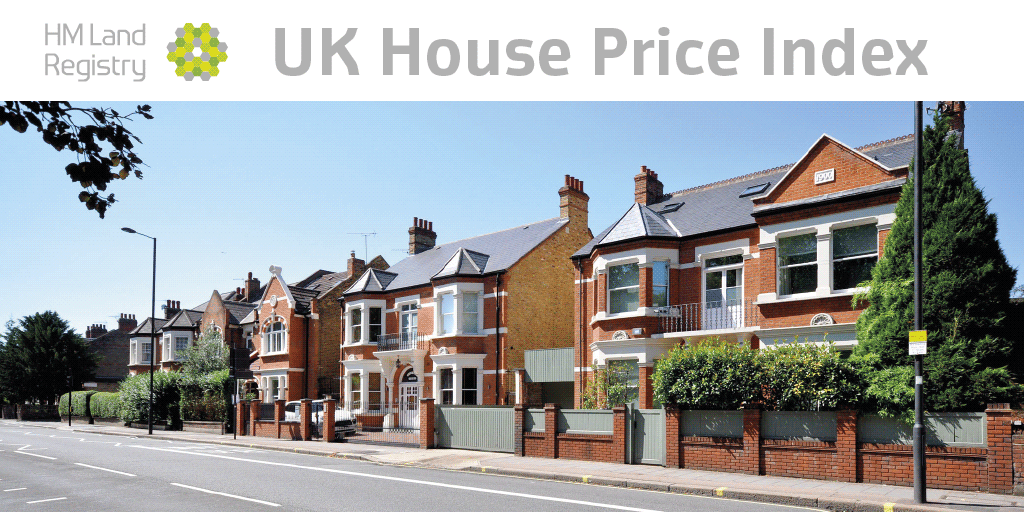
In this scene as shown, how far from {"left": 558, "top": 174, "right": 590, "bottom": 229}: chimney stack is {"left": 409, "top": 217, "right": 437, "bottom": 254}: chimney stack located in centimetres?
933

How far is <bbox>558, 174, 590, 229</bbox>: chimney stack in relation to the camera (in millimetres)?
34312

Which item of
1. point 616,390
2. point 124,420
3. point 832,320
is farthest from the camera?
point 124,420

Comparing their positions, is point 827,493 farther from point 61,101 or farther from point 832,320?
point 61,101

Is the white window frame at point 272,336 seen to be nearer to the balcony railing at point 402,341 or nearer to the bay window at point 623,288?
the balcony railing at point 402,341

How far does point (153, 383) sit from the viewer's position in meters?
35.8

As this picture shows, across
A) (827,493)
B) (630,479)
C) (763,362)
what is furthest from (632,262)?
(827,493)

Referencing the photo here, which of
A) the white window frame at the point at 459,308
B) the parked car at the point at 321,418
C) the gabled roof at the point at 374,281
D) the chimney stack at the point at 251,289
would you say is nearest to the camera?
the parked car at the point at 321,418

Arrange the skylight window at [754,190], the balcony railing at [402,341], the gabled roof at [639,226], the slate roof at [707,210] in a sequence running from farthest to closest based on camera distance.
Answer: the balcony railing at [402,341] → the skylight window at [754,190] → the gabled roof at [639,226] → the slate roof at [707,210]

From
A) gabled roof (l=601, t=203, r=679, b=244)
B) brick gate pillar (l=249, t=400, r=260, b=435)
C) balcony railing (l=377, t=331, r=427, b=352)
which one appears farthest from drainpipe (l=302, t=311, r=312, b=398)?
gabled roof (l=601, t=203, r=679, b=244)

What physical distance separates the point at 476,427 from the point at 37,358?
43.5 metres

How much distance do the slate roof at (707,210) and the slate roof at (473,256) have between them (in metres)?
6.37

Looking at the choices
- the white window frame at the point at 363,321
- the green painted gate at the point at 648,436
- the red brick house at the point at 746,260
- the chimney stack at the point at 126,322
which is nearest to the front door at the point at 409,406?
the white window frame at the point at 363,321

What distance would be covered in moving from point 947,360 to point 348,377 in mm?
28305

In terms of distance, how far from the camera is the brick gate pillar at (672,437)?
17.3 meters
